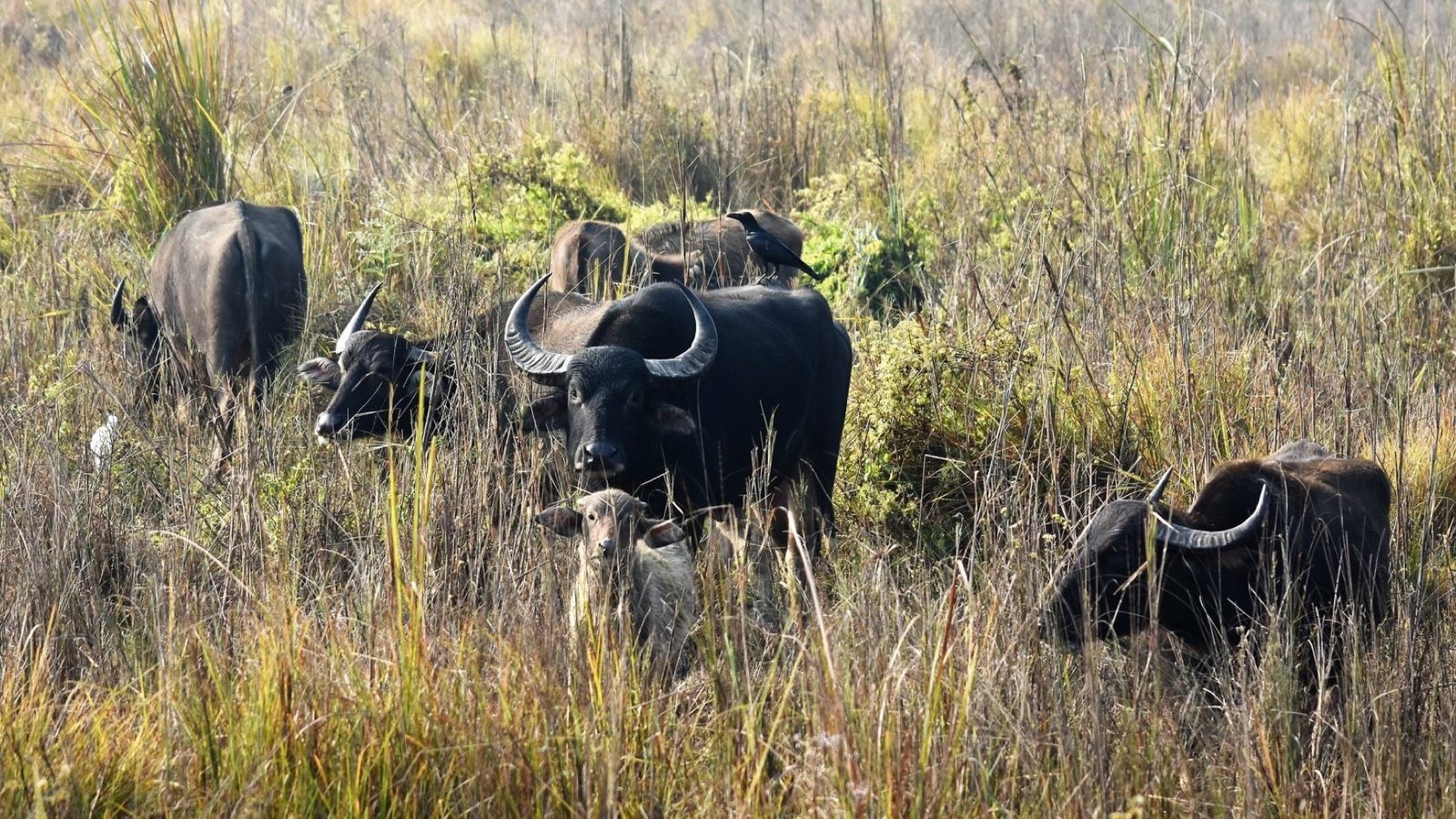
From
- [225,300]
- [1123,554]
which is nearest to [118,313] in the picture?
[225,300]

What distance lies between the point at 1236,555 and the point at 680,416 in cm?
218

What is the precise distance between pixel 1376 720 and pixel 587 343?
3.74 m

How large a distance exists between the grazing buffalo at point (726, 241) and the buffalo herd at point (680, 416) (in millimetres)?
22

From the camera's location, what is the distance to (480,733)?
3836mm

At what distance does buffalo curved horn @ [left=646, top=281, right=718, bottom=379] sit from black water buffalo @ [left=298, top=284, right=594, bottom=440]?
0.81 m

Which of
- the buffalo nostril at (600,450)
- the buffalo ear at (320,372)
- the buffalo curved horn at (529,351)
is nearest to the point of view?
the buffalo nostril at (600,450)

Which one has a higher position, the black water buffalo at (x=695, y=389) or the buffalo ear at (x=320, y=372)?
the black water buffalo at (x=695, y=389)

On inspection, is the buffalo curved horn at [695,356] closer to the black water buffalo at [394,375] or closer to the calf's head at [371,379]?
the black water buffalo at [394,375]

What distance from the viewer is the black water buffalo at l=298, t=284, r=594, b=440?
704cm

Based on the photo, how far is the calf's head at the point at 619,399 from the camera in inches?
246

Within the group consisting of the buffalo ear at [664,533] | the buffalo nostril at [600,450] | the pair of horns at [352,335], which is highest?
the buffalo ear at [664,533]

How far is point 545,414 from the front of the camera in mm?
6668

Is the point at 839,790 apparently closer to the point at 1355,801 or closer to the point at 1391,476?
the point at 1355,801

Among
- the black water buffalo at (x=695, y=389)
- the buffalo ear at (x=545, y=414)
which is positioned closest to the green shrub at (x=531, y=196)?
the black water buffalo at (x=695, y=389)
